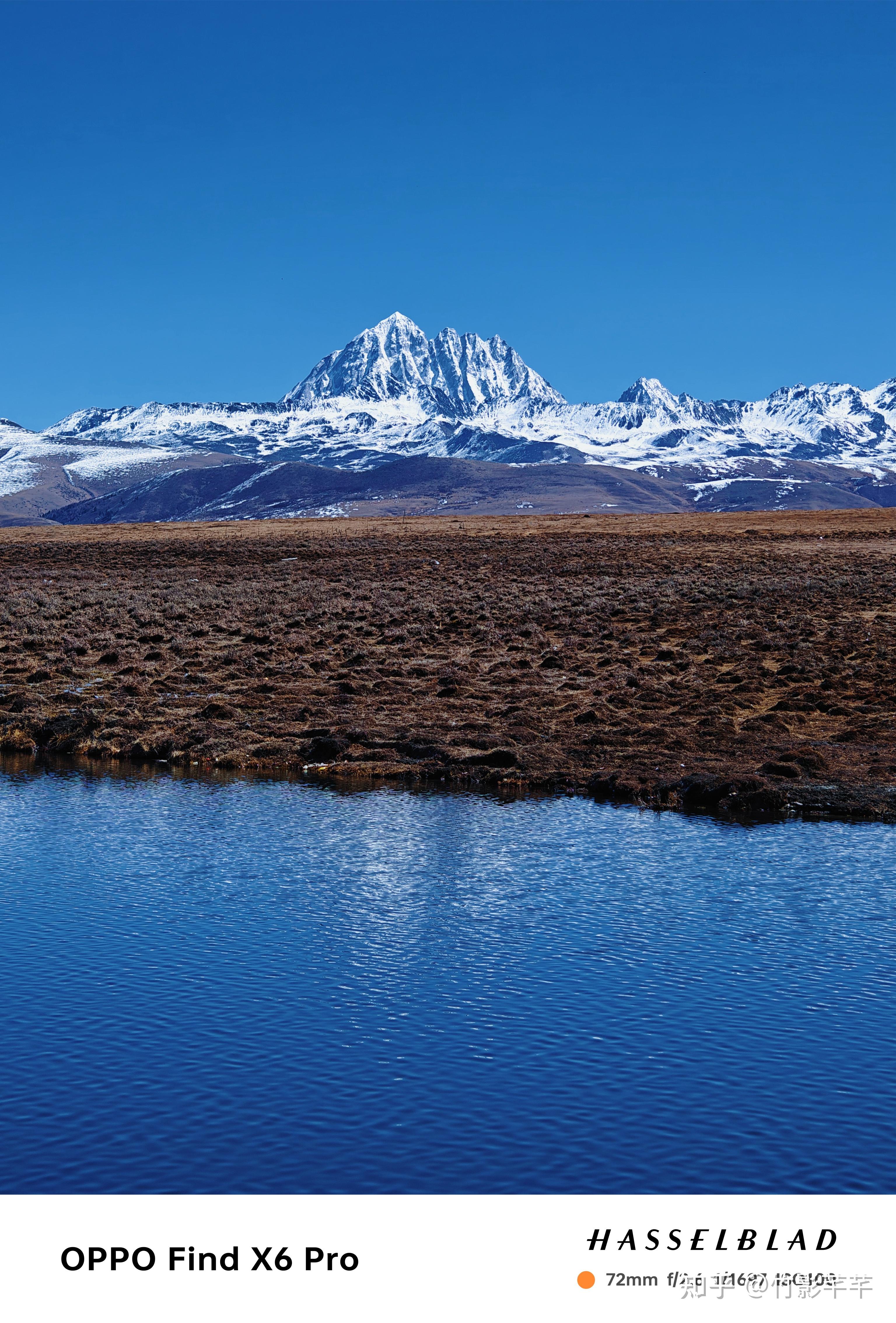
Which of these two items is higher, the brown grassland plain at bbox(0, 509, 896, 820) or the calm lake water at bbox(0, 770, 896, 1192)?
the brown grassland plain at bbox(0, 509, 896, 820)

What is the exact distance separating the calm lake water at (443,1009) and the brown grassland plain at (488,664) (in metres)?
7.59

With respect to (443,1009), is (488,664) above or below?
above

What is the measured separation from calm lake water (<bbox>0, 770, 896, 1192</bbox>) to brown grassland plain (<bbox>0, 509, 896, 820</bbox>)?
759cm

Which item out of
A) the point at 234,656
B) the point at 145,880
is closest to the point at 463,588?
the point at 234,656

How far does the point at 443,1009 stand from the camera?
17.9 meters

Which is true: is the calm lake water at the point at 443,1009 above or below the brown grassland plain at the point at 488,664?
below

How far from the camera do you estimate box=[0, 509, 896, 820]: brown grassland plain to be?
37.5 m

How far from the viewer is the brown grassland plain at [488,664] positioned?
1478 inches

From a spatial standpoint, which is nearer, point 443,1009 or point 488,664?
point 443,1009

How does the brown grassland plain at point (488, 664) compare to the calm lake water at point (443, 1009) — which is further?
A: the brown grassland plain at point (488, 664)

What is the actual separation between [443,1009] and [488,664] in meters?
36.0

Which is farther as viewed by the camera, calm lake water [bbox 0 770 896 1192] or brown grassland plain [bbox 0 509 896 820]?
brown grassland plain [bbox 0 509 896 820]
